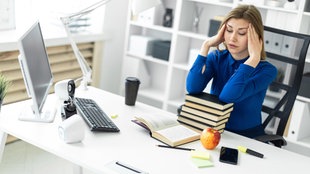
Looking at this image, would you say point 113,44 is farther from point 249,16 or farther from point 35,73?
point 35,73

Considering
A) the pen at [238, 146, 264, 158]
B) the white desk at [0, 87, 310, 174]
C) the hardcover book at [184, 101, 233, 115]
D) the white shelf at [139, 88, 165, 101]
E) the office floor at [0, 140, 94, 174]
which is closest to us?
the white desk at [0, 87, 310, 174]

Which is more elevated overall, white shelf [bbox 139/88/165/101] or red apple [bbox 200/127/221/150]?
red apple [bbox 200/127/221/150]

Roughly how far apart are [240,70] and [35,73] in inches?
38.6

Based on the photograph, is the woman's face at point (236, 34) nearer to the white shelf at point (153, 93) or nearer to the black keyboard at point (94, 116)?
the black keyboard at point (94, 116)

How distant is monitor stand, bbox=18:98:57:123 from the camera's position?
190 cm

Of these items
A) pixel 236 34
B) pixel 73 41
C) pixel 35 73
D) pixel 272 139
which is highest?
pixel 236 34

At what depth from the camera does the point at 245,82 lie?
6.92 ft

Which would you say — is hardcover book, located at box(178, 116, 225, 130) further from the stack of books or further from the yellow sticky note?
the yellow sticky note

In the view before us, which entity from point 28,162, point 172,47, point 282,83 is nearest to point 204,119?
point 282,83

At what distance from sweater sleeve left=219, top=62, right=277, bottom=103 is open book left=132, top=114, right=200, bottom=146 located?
0.29 meters

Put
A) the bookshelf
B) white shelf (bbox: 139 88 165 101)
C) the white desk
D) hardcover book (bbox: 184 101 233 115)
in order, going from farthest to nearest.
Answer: white shelf (bbox: 139 88 165 101) < the bookshelf < hardcover book (bbox: 184 101 233 115) < the white desk

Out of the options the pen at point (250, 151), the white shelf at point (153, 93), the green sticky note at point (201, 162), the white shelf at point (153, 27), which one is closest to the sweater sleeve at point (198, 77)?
the pen at point (250, 151)

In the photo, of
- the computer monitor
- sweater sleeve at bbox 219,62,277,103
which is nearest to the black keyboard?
the computer monitor

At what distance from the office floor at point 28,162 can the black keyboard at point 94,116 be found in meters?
0.89
